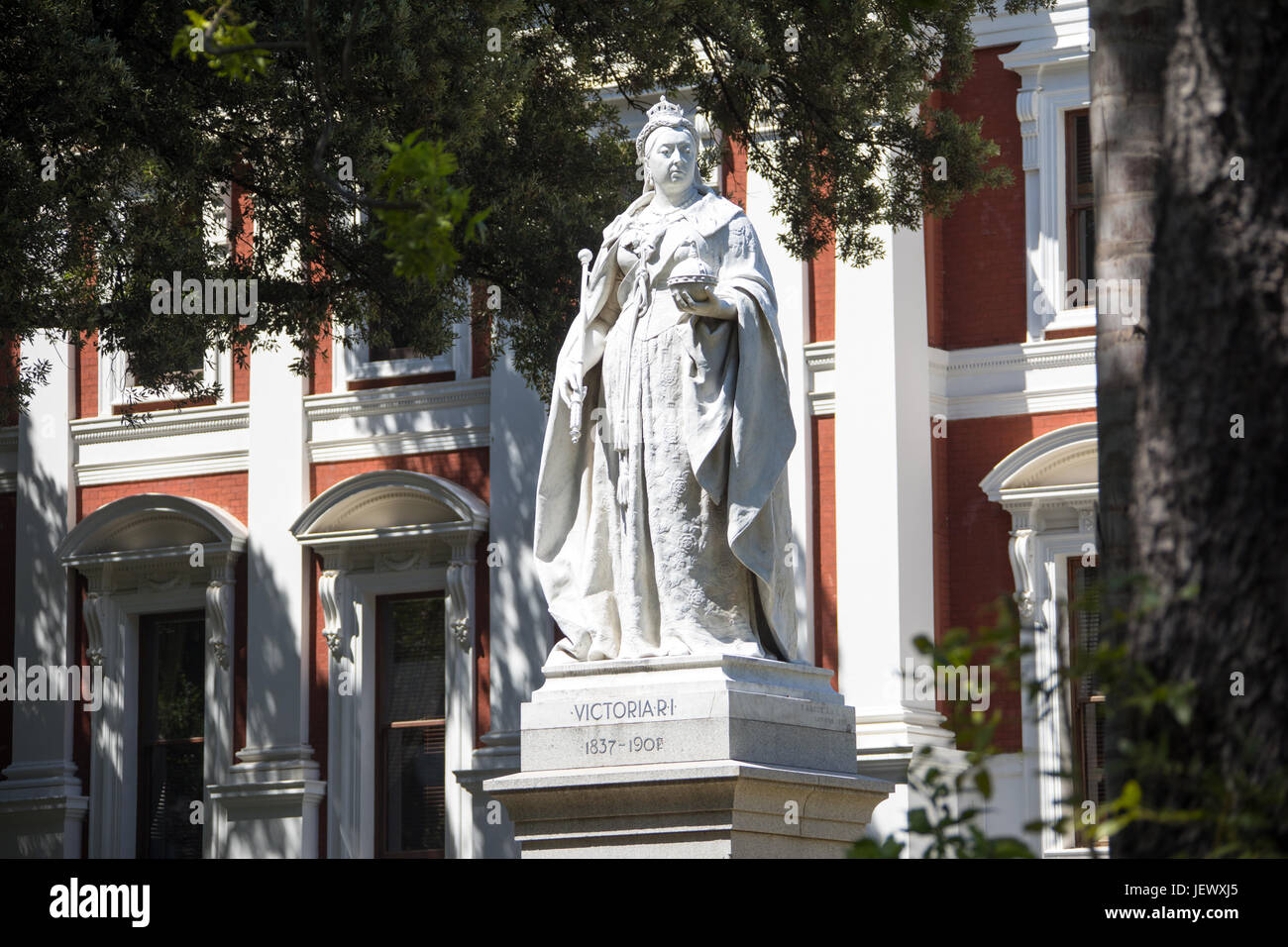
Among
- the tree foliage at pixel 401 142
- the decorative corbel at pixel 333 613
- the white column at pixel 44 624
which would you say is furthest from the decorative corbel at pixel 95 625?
the tree foliage at pixel 401 142

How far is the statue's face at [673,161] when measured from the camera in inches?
361

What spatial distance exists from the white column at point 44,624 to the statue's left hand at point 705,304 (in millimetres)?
14449

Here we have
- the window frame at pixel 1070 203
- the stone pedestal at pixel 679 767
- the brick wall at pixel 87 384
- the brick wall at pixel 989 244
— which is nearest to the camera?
the stone pedestal at pixel 679 767

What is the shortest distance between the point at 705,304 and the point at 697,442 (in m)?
0.53

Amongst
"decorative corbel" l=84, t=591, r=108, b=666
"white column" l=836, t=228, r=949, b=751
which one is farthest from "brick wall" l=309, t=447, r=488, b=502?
"white column" l=836, t=228, r=949, b=751

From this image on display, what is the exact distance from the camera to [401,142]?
13.5m

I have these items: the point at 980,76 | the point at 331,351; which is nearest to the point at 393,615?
the point at 331,351

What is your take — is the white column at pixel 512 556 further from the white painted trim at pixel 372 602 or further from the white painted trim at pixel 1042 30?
the white painted trim at pixel 1042 30

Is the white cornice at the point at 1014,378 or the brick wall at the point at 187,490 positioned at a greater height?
the white cornice at the point at 1014,378

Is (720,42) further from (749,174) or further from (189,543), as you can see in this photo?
(189,543)

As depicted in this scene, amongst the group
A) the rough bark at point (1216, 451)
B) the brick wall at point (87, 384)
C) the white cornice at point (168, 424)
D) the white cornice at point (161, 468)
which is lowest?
the rough bark at point (1216, 451)

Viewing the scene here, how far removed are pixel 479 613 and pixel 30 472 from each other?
217 inches

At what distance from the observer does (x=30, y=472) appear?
77.5 ft

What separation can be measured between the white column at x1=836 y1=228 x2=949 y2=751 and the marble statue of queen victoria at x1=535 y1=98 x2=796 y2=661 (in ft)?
32.9
